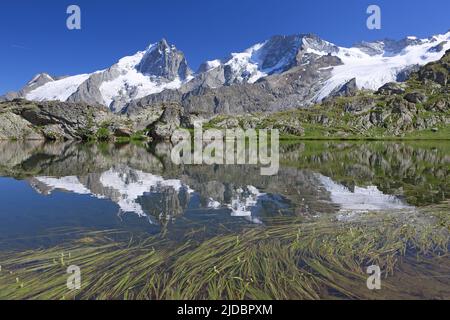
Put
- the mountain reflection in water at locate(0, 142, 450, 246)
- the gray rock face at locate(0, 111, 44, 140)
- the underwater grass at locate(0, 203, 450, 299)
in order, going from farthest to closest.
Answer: the gray rock face at locate(0, 111, 44, 140) → the mountain reflection in water at locate(0, 142, 450, 246) → the underwater grass at locate(0, 203, 450, 299)

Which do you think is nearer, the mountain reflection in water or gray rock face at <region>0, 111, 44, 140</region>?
the mountain reflection in water

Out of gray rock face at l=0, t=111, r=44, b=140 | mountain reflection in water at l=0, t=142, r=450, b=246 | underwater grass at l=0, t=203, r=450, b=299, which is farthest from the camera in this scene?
gray rock face at l=0, t=111, r=44, b=140

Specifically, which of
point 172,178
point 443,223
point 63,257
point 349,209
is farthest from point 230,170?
point 63,257

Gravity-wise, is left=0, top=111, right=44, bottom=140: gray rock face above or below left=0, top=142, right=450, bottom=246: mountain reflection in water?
above

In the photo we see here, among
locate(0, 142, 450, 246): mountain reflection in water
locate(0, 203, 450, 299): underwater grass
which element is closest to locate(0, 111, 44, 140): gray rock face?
locate(0, 142, 450, 246): mountain reflection in water

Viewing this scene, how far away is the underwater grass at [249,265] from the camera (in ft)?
44.5

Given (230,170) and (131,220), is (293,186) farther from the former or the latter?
(131,220)

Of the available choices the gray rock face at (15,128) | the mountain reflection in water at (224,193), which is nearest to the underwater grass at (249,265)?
the mountain reflection in water at (224,193)

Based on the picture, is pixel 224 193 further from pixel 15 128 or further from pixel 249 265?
pixel 15 128

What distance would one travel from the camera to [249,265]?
1614cm

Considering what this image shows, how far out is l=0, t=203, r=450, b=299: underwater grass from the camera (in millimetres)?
13555

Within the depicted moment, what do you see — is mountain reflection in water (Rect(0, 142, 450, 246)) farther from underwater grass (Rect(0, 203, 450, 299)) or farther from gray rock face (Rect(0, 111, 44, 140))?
gray rock face (Rect(0, 111, 44, 140))

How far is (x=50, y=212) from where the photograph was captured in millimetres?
26688
